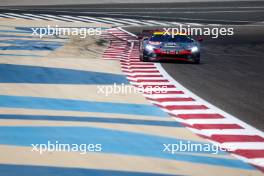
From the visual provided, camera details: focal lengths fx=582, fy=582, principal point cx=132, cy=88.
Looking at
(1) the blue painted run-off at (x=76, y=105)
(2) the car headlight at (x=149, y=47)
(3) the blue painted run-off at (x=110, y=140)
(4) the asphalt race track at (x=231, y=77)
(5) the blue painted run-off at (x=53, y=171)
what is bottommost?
(4) the asphalt race track at (x=231, y=77)

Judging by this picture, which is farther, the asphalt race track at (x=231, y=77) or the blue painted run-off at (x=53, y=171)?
the asphalt race track at (x=231, y=77)

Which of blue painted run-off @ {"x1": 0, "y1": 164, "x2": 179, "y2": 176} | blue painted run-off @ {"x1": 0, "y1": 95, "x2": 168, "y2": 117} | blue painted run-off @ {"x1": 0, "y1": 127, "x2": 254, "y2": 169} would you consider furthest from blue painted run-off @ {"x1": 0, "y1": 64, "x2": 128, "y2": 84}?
blue painted run-off @ {"x1": 0, "y1": 164, "x2": 179, "y2": 176}

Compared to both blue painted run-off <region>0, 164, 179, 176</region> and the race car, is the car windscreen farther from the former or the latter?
blue painted run-off <region>0, 164, 179, 176</region>

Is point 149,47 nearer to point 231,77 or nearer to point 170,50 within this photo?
point 170,50

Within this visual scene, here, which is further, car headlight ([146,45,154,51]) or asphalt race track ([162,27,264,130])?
car headlight ([146,45,154,51])

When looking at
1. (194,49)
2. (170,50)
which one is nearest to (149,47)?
(170,50)

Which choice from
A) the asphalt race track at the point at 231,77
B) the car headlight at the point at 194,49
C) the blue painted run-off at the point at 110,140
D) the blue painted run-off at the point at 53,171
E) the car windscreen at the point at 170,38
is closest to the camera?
the blue painted run-off at the point at 53,171

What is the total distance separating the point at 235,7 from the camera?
4412 centimetres

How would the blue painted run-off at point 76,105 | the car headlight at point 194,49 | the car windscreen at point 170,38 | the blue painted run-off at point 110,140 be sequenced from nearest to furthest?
the blue painted run-off at point 110,140 < the blue painted run-off at point 76,105 < the car headlight at point 194,49 < the car windscreen at point 170,38

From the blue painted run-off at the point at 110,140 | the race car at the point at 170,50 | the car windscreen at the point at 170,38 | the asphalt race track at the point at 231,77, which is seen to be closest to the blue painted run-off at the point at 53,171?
the blue painted run-off at the point at 110,140

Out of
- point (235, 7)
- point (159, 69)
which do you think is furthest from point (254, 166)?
point (235, 7)

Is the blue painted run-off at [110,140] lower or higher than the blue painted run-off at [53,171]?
lower

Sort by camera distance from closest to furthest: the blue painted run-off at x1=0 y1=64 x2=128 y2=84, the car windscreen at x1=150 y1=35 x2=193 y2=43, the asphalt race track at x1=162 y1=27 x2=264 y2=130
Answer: the asphalt race track at x1=162 y1=27 x2=264 y2=130, the blue painted run-off at x1=0 y1=64 x2=128 y2=84, the car windscreen at x1=150 y1=35 x2=193 y2=43

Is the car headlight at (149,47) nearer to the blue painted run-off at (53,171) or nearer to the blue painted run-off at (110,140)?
the blue painted run-off at (110,140)
